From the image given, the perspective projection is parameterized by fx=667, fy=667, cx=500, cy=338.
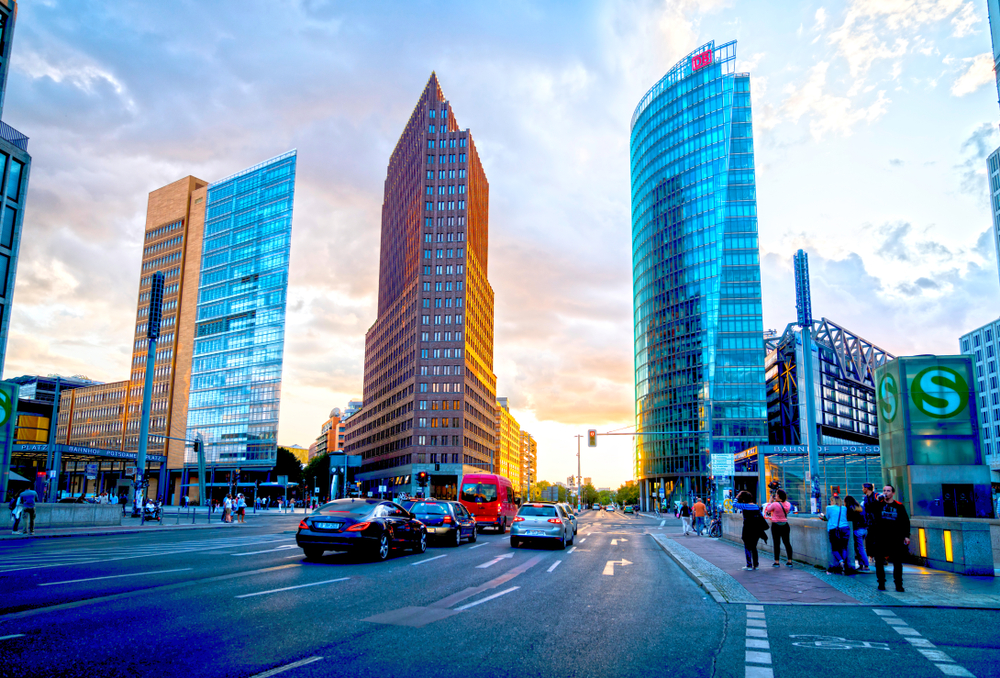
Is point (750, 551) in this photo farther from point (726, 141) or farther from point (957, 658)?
point (726, 141)

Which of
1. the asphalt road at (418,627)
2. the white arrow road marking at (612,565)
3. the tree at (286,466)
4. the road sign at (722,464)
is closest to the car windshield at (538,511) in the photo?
the white arrow road marking at (612,565)

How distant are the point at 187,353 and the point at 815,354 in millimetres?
110948

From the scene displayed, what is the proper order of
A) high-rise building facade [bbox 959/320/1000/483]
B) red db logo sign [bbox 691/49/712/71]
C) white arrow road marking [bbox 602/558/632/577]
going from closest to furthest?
white arrow road marking [bbox 602/558/632/577] < high-rise building facade [bbox 959/320/1000/483] < red db logo sign [bbox 691/49/712/71]

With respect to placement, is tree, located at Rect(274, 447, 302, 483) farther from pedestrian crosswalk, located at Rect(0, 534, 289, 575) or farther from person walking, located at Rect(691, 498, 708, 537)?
pedestrian crosswalk, located at Rect(0, 534, 289, 575)

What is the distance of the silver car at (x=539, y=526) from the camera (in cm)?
2266

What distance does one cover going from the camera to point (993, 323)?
379ft

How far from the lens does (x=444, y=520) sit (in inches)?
901

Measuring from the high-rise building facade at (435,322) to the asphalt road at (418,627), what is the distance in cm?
8628

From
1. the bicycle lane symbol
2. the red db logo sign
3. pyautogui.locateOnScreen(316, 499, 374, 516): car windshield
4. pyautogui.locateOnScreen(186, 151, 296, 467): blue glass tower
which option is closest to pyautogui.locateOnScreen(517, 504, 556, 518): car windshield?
pyautogui.locateOnScreen(316, 499, 374, 516): car windshield

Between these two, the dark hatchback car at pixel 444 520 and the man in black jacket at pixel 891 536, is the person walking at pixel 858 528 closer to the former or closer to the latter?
the man in black jacket at pixel 891 536

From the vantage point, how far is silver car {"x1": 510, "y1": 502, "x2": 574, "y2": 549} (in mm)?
22656

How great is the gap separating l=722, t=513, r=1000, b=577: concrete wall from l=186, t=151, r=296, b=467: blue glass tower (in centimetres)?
11184

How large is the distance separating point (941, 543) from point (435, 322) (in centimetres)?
9855

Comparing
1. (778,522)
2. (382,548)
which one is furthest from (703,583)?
(382,548)
